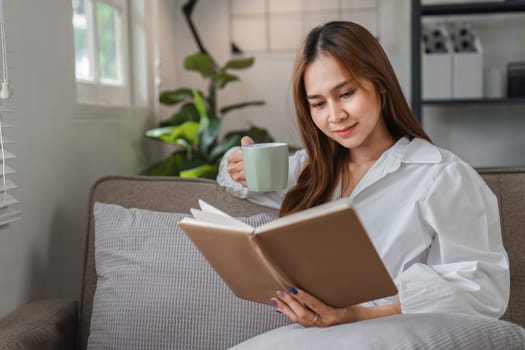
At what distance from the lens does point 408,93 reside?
3.20m

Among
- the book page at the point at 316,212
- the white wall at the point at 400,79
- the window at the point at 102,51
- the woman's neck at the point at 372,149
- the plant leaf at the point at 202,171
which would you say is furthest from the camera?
the white wall at the point at 400,79

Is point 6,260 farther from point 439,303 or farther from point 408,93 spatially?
point 408,93

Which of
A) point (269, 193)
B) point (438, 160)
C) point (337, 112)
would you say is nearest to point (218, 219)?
point (337, 112)

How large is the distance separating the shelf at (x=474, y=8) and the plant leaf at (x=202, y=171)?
1168 millimetres

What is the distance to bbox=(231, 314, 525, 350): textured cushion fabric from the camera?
1.07 metres

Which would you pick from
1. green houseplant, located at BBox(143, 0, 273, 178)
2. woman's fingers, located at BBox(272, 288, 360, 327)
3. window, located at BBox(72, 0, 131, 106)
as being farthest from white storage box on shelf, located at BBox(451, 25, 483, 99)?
woman's fingers, located at BBox(272, 288, 360, 327)

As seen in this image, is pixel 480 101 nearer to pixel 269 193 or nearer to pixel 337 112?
pixel 269 193

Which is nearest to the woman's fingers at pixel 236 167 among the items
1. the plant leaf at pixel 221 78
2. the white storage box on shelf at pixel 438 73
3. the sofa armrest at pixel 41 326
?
the sofa armrest at pixel 41 326

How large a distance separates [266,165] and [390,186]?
0.29 m

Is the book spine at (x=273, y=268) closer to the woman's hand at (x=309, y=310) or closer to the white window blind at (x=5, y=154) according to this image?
the woman's hand at (x=309, y=310)

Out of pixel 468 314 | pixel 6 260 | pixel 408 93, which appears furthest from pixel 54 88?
pixel 408 93

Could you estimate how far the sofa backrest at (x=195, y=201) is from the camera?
161 centimetres

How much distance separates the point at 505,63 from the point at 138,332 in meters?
2.29

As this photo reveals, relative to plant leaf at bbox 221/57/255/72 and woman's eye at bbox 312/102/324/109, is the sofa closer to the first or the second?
woman's eye at bbox 312/102/324/109
